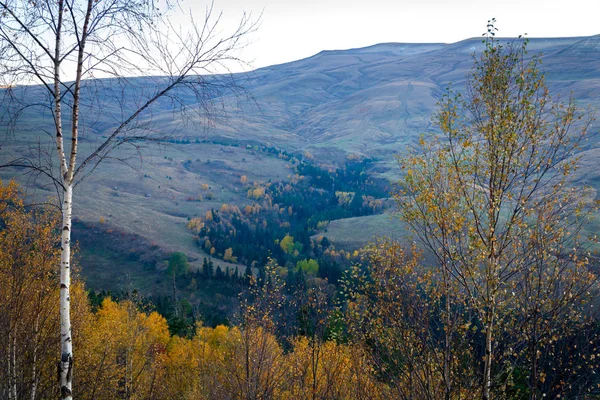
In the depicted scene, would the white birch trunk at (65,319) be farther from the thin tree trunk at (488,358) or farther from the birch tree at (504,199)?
the thin tree trunk at (488,358)

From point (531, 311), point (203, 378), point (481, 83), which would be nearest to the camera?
point (531, 311)

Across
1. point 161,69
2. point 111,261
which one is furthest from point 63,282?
point 111,261

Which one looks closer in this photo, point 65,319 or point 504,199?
point 65,319

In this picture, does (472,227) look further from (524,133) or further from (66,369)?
(66,369)

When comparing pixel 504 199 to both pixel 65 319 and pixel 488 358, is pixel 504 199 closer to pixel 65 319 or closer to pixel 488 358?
pixel 488 358

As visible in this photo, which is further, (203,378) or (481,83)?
(203,378)

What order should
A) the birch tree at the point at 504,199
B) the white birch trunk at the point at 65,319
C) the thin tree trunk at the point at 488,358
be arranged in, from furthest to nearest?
the birch tree at the point at 504,199, the thin tree trunk at the point at 488,358, the white birch trunk at the point at 65,319

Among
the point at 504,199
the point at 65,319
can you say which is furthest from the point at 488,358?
the point at 65,319

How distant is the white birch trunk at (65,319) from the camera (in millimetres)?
6762

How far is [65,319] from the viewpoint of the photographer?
7.00 m

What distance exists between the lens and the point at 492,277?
8.59 m

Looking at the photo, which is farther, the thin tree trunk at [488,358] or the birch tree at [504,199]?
the birch tree at [504,199]

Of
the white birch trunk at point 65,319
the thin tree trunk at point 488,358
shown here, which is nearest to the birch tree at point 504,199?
the thin tree trunk at point 488,358

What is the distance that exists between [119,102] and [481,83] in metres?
8.55
